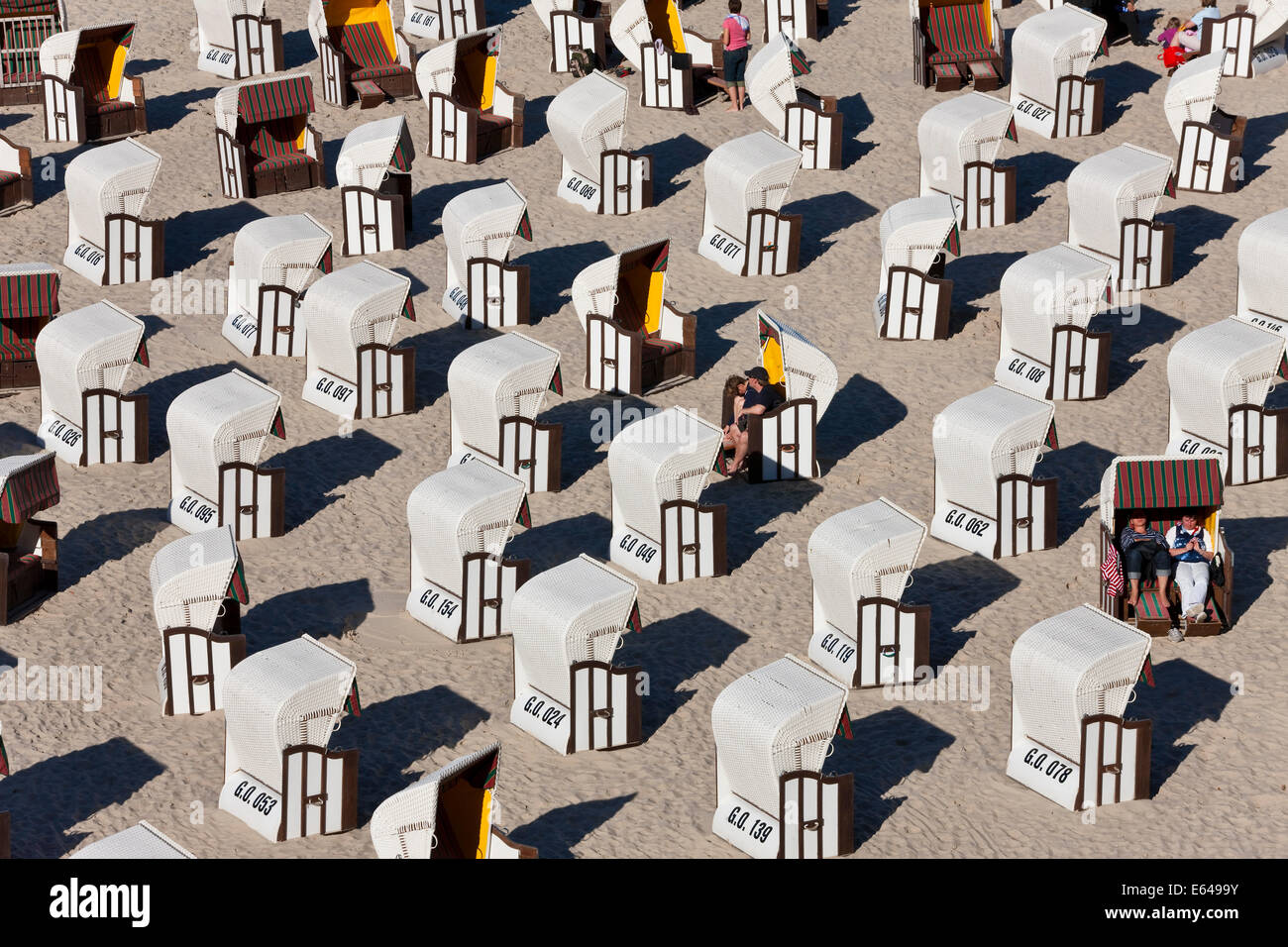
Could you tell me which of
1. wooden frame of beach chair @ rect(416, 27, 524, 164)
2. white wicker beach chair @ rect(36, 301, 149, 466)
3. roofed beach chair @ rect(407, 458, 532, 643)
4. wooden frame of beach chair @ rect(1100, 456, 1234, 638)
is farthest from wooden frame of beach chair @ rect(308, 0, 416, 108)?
wooden frame of beach chair @ rect(1100, 456, 1234, 638)

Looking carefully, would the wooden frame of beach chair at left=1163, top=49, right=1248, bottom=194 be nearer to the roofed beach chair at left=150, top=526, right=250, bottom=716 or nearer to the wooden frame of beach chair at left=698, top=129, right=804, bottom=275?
the wooden frame of beach chair at left=698, top=129, right=804, bottom=275

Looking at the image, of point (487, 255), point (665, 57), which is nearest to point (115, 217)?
point (487, 255)

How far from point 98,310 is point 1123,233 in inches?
623

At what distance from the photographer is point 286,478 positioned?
28.3 metres

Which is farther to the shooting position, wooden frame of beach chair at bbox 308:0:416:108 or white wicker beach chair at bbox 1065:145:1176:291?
wooden frame of beach chair at bbox 308:0:416:108

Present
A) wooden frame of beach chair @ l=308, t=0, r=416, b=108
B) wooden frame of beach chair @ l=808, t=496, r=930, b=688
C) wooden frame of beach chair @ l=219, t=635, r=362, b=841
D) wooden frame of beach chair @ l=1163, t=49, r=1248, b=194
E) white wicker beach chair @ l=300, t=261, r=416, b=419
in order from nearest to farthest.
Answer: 1. wooden frame of beach chair @ l=219, t=635, r=362, b=841
2. wooden frame of beach chair @ l=808, t=496, r=930, b=688
3. white wicker beach chair @ l=300, t=261, r=416, b=419
4. wooden frame of beach chair @ l=1163, t=49, r=1248, b=194
5. wooden frame of beach chair @ l=308, t=0, r=416, b=108

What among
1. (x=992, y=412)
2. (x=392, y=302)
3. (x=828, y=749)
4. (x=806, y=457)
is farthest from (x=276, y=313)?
(x=828, y=749)

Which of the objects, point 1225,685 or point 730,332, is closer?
point 1225,685

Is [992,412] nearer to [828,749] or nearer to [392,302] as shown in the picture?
[828,749]

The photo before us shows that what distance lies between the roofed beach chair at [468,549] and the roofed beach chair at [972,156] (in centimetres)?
1262

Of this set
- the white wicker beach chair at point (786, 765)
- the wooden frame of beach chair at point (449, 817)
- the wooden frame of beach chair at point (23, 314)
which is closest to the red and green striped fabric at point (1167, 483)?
the white wicker beach chair at point (786, 765)

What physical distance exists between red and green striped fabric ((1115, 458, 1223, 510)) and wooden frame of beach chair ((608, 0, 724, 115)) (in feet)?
52.4

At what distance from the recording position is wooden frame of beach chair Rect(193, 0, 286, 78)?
39.4 m

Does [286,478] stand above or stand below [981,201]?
below
